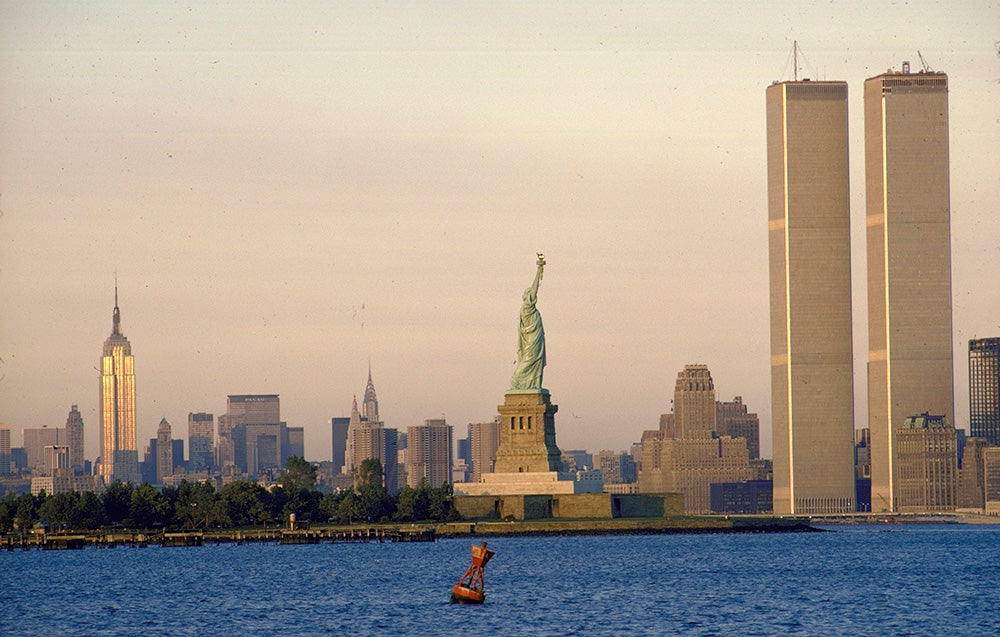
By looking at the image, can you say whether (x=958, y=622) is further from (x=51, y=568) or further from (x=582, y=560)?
(x=51, y=568)

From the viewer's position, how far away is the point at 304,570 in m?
161

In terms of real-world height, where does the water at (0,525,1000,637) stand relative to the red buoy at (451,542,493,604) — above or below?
below

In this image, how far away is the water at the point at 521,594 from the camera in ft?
357

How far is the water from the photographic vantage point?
109 meters

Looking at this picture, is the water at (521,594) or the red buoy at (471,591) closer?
the water at (521,594)

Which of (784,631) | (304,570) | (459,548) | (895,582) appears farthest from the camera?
(459,548)

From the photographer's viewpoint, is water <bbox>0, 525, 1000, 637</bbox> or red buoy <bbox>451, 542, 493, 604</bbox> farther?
red buoy <bbox>451, 542, 493, 604</bbox>

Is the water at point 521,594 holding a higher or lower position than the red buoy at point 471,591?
lower

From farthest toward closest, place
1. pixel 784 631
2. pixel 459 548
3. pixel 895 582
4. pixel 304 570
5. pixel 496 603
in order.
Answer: pixel 459 548
pixel 304 570
pixel 895 582
pixel 496 603
pixel 784 631

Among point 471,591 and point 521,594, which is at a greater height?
point 471,591

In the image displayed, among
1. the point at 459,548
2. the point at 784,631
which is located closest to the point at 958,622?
the point at 784,631

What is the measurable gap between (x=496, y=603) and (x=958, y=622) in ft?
87.4

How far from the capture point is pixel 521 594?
129000 mm

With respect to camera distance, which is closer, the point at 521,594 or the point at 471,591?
the point at 471,591
